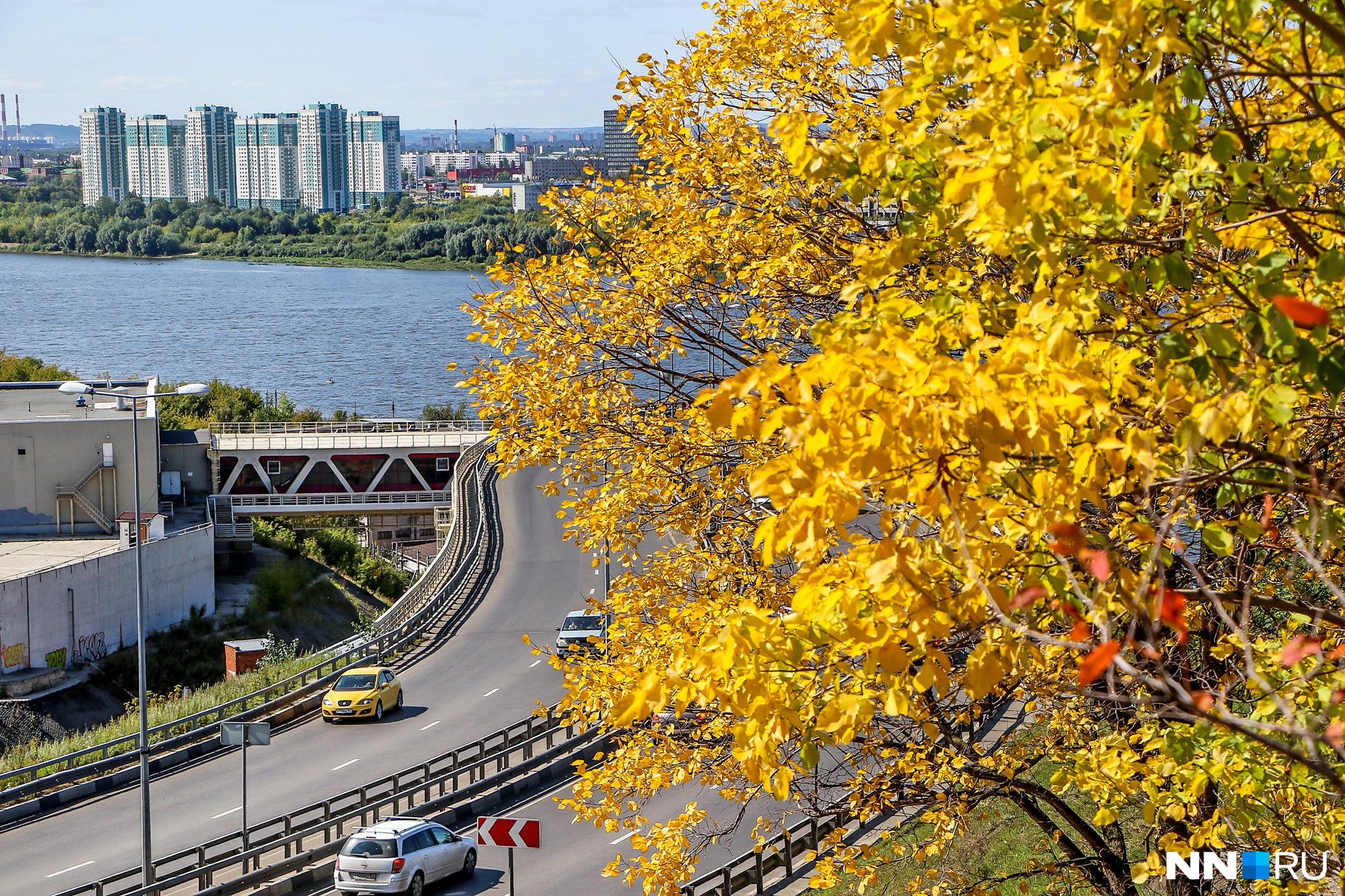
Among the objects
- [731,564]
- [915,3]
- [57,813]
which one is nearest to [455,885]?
[57,813]

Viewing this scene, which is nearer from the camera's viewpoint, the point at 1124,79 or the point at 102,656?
the point at 1124,79

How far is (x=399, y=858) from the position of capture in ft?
57.5

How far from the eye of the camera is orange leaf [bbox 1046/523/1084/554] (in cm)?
391

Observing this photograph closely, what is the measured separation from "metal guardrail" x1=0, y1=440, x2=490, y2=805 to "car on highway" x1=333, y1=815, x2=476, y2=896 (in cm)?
773

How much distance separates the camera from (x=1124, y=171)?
13.4ft

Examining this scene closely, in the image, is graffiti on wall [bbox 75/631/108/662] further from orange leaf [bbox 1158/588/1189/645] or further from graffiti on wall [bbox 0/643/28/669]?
orange leaf [bbox 1158/588/1189/645]

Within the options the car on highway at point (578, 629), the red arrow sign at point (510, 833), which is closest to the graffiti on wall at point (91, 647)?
the car on highway at point (578, 629)

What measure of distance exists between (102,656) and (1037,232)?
3937cm

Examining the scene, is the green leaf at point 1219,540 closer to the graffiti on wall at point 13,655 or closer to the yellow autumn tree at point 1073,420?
the yellow autumn tree at point 1073,420

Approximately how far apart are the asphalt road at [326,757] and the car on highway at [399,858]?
11.2 ft

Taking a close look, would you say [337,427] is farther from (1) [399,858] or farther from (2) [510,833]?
(2) [510,833]

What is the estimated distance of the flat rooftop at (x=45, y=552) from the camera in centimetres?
3884

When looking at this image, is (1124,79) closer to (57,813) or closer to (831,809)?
(831,809)

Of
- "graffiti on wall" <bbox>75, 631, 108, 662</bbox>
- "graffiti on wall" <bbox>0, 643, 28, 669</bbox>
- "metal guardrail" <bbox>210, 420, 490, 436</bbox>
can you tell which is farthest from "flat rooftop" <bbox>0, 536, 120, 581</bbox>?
"metal guardrail" <bbox>210, 420, 490, 436</bbox>
